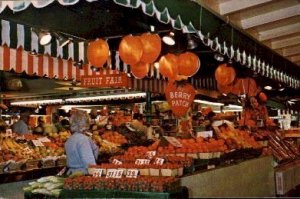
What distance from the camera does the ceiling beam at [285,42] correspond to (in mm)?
9266

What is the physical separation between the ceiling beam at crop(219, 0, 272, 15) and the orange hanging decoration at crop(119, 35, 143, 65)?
1.58 metres

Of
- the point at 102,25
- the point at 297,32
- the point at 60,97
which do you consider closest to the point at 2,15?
the point at 102,25

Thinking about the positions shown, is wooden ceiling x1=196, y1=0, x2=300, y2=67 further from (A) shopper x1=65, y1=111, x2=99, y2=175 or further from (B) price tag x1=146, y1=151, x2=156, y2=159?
(A) shopper x1=65, y1=111, x2=99, y2=175

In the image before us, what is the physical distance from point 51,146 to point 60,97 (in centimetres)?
856

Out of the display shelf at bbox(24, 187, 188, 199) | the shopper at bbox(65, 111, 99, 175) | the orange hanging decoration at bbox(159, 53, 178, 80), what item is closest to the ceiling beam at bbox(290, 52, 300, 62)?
the orange hanging decoration at bbox(159, 53, 178, 80)

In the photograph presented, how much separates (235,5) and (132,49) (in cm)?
179

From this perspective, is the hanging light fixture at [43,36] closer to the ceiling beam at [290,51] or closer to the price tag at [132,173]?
the price tag at [132,173]

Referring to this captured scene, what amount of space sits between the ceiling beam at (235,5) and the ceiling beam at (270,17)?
0.86m

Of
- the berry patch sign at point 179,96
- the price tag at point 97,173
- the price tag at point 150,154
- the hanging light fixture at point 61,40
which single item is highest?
the hanging light fixture at point 61,40

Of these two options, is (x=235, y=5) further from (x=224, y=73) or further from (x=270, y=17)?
(x=224, y=73)

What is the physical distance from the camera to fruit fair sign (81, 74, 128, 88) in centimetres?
998

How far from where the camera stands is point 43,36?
7266mm

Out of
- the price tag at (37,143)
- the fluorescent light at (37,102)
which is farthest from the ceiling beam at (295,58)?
the fluorescent light at (37,102)

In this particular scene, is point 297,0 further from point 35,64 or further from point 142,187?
point 35,64
